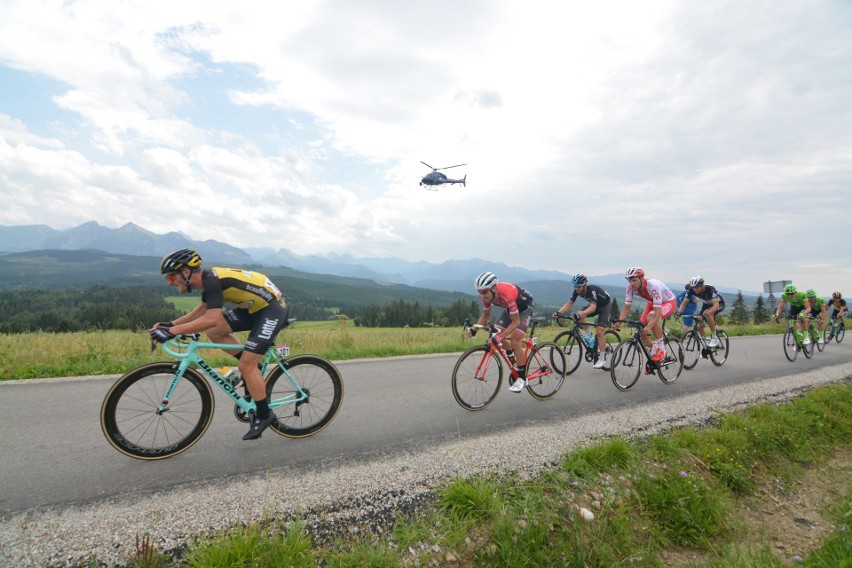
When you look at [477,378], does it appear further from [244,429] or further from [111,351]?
[111,351]

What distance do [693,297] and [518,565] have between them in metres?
10.3

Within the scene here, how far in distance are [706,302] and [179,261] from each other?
12356 mm

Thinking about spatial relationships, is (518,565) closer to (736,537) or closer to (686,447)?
(736,537)

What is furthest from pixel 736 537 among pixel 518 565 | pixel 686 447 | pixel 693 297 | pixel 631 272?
pixel 693 297

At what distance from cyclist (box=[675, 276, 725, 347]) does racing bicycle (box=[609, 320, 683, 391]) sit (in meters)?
2.22

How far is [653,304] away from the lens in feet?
28.5

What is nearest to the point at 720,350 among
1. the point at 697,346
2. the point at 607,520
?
the point at 697,346

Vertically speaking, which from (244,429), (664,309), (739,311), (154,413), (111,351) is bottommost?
(111,351)

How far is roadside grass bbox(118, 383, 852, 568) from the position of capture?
119 inches

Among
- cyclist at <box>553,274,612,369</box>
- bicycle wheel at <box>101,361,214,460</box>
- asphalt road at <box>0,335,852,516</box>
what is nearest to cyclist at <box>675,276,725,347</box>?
asphalt road at <box>0,335,852,516</box>

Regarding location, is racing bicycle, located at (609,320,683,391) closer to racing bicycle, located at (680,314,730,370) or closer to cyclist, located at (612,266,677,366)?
cyclist, located at (612,266,677,366)

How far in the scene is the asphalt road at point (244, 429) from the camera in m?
3.91

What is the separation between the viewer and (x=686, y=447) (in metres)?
5.15

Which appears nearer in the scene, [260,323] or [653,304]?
[260,323]
